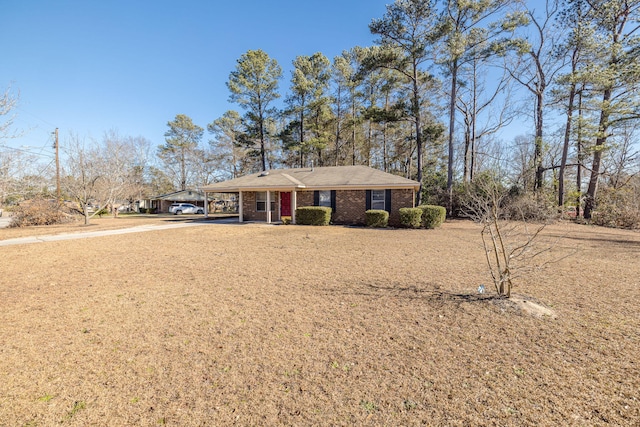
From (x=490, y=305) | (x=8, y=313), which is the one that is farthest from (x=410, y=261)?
(x=8, y=313)

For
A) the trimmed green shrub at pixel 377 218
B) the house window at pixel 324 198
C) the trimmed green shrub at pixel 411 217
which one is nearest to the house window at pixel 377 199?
the trimmed green shrub at pixel 377 218

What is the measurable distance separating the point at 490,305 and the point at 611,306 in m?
1.81

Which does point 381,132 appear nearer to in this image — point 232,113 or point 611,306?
point 232,113

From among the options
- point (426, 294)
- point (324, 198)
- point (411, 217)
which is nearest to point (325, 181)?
point (324, 198)

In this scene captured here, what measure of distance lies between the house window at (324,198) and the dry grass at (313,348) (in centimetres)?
1005

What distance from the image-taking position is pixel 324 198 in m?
15.8

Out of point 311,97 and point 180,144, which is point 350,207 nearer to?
point 311,97

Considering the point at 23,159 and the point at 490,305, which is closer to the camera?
the point at 490,305

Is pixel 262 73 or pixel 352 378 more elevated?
pixel 262 73

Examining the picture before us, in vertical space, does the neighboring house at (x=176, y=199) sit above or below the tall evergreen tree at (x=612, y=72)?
below

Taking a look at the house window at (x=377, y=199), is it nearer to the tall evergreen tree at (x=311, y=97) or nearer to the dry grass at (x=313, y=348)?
the dry grass at (x=313, y=348)

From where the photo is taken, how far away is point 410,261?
6.57m

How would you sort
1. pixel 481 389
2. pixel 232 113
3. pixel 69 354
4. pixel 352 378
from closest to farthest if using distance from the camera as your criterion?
pixel 481 389 → pixel 352 378 → pixel 69 354 → pixel 232 113

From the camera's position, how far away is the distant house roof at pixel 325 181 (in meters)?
14.3
